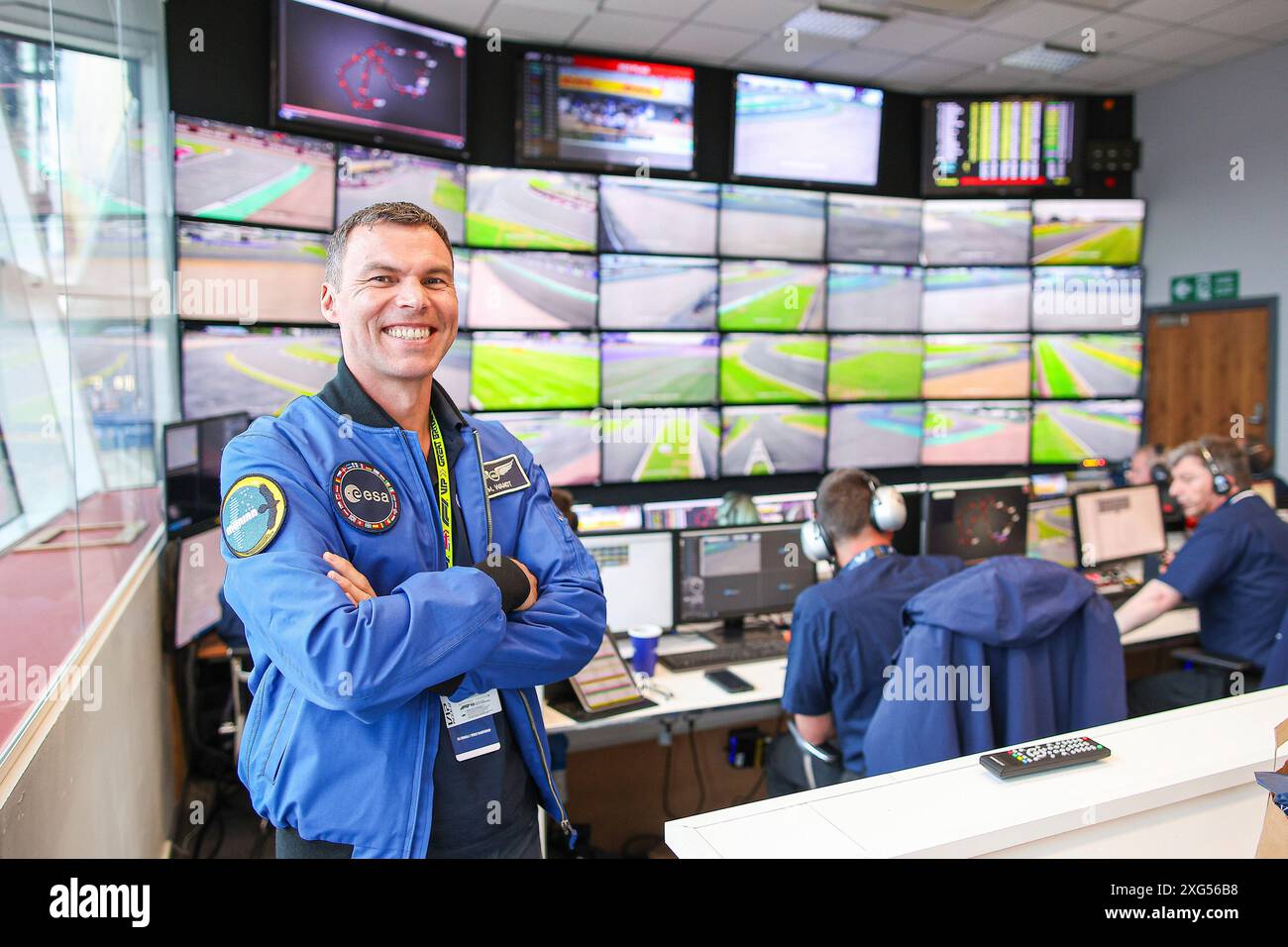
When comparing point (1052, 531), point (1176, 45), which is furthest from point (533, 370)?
point (1176, 45)

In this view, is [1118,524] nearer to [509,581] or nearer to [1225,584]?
[1225,584]

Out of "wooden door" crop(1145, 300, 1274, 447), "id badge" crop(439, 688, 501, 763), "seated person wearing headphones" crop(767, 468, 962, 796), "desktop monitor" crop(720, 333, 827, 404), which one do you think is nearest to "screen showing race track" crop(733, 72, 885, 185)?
"desktop monitor" crop(720, 333, 827, 404)

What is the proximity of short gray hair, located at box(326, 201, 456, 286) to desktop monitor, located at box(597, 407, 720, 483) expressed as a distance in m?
3.26

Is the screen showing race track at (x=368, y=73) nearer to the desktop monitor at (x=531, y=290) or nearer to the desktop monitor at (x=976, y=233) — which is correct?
the desktop monitor at (x=531, y=290)

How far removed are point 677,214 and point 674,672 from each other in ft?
9.14

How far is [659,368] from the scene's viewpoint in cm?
466

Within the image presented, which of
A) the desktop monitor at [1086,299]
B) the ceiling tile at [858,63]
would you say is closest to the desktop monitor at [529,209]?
the ceiling tile at [858,63]

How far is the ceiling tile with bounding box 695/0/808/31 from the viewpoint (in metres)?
3.99

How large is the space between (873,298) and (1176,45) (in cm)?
197

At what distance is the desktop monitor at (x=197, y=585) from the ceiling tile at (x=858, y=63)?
12.7ft

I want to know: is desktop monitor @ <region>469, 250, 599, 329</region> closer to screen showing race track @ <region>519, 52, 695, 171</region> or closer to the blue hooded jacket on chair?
screen showing race track @ <region>519, 52, 695, 171</region>

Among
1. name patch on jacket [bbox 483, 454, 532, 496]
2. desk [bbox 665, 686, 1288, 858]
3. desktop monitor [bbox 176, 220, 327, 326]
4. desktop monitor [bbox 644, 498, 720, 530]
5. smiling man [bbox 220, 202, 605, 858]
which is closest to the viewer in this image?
desk [bbox 665, 686, 1288, 858]

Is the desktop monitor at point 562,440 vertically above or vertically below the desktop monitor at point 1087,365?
below

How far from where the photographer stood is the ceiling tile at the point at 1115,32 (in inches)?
169
